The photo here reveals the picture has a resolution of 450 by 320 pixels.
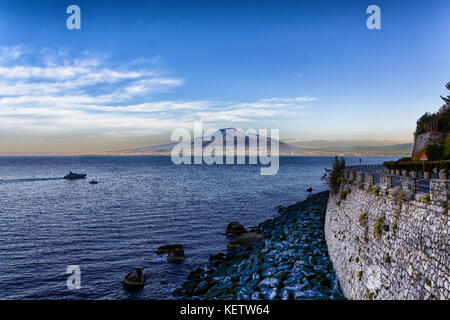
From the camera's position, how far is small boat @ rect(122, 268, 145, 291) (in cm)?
1852

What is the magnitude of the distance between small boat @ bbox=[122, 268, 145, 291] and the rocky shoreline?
2.67 metres

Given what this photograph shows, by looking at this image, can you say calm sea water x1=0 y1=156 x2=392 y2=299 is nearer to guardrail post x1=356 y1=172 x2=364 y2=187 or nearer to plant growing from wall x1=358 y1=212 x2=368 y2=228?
plant growing from wall x1=358 y1=212 x2=368 y2=228

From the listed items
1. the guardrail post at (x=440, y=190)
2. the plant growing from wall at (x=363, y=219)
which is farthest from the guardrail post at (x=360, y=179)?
the guardrail post at (x=440, y=190)

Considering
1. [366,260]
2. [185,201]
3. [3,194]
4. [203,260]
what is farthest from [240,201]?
[3,194]

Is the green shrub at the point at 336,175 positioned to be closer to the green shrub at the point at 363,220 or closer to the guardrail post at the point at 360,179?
the guardrail post at the point at 360,179

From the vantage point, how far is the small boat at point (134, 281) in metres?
18.5

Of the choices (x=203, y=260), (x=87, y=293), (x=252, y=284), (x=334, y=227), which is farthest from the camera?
(x=203, y=260)

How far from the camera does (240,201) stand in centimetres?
5028

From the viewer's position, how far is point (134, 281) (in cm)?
1877

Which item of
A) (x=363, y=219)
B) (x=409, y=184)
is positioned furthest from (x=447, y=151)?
(x=409, y=184)

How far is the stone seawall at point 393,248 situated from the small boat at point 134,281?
12245 millimetres
